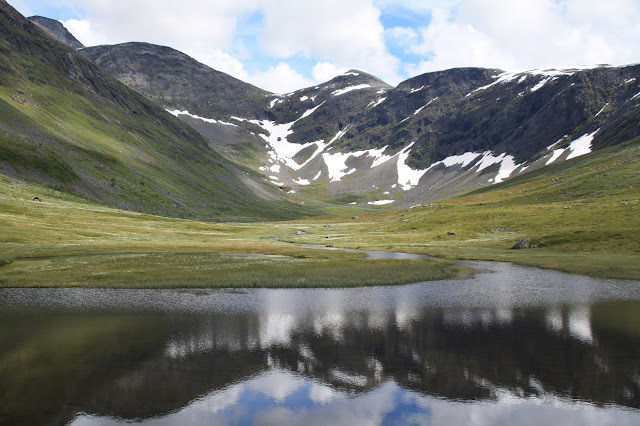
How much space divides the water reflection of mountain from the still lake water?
114mm

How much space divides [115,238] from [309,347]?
79992 mm

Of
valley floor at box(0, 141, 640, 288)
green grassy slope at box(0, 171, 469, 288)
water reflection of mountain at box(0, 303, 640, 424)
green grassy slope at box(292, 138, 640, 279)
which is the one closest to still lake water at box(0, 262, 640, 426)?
water reflection of mountain at box(0, 303, 640, 424)

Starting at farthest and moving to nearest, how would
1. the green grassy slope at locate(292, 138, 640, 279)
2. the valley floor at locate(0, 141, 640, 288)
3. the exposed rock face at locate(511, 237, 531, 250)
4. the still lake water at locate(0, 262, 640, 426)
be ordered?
the exposed rock face at locate(511, 237, 531, 250) → the green grassy slope at locate(292, 138, 640, 279) → the valley floor at locate(0, 141, 640, 288) → the still lake water at locate(0, 262, 640, 426)

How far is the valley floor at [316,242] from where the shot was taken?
5681 centimetres

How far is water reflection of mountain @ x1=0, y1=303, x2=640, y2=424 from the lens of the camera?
23.2 meters

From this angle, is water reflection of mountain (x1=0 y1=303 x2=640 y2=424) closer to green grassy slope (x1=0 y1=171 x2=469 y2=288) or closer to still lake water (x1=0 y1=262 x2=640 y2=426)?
still lake water (x1=0 y1=262 x2=640 y2=426)

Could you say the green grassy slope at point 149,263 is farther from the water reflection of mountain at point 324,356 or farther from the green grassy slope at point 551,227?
the green grassy slope at point 551,227

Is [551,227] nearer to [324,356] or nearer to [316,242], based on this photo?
[316,242]

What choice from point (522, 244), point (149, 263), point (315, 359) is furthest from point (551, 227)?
point (315, 359)

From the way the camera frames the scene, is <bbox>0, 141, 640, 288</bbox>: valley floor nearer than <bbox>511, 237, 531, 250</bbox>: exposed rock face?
Yes

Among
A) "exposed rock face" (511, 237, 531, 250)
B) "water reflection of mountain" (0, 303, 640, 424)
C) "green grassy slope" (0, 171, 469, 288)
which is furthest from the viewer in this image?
"exposed rock face" (511, 237, 531, 250)

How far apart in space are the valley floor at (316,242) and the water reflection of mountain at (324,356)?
700 inches

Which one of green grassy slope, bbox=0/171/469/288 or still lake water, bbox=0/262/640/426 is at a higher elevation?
green grassy slope, bbox=0/171/469/288

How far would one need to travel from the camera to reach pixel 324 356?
29.2 meters
